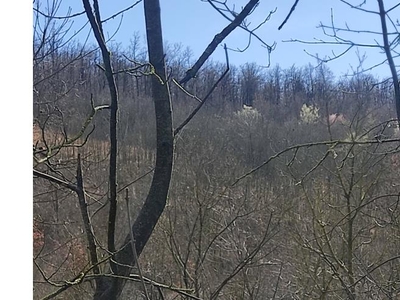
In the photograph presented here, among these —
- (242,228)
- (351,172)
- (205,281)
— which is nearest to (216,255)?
(205,281)

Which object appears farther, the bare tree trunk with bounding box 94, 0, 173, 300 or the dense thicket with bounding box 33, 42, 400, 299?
the dense thicket with bounding box 33, 42, 400, 299

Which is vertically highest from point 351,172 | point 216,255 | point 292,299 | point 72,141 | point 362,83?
point 362,83

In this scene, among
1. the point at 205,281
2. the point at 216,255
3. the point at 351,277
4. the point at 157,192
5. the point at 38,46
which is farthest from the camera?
the point at 216,255

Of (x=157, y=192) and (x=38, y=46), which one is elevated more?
(x=38, y=46)

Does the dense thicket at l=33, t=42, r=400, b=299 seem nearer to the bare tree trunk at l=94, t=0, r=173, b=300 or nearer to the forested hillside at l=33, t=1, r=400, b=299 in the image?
the forested hillside at l=33, t=1, r=400, b=299

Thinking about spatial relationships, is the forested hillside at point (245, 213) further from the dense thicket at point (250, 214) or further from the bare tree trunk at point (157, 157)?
the bare tree trunk at point (157, 157)

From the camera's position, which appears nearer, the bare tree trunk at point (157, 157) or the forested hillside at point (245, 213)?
the bare tree trunk at point (157, 157)

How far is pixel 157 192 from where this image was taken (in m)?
0.85

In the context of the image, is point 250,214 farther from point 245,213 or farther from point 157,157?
point 157,157

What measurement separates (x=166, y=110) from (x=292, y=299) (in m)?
3.10

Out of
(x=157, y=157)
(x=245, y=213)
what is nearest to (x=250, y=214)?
(x=245, y=213)

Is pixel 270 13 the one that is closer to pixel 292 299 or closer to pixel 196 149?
pixel 292 299

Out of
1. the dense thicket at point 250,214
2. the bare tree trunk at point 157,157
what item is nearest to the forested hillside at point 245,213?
the dense thicket at point 250,214

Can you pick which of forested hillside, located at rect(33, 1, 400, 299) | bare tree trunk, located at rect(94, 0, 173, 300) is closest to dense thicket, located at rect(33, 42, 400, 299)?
forested hillside, located at rect(33, 1, 400, 299)
